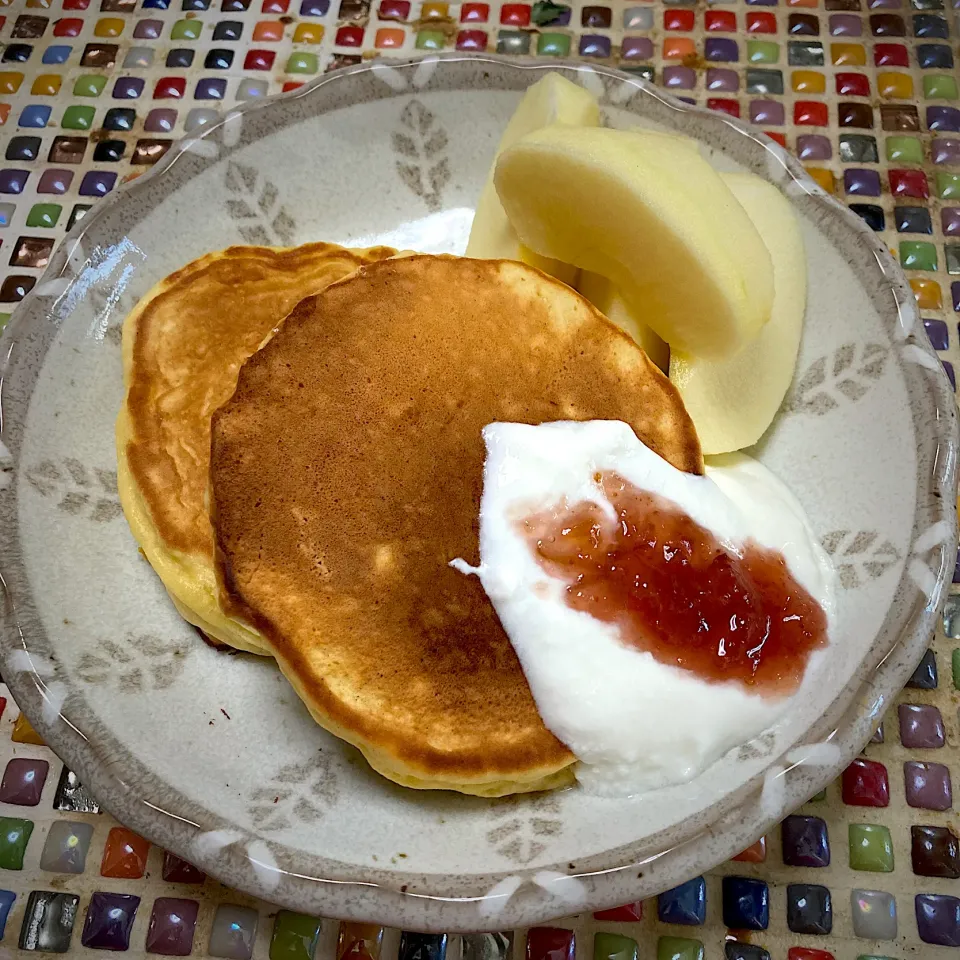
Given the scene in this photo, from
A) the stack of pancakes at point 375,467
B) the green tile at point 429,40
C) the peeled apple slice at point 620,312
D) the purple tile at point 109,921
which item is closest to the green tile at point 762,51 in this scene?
the green tile at point 429,40

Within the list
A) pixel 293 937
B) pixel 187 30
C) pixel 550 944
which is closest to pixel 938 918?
pixel 550 944

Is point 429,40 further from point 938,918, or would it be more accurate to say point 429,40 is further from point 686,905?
point 938,918

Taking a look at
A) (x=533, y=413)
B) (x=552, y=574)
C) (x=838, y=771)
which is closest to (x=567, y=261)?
(x=533, y=413)

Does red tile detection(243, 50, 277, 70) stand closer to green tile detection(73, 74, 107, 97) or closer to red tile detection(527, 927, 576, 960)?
green tile detection(73, 74, 107, 97)

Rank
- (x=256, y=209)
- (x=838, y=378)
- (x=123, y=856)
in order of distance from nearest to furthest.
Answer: (x=123, y=856) → (x=838, y=378) → (x=256, y=209)

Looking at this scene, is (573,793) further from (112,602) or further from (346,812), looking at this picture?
(112,602)
